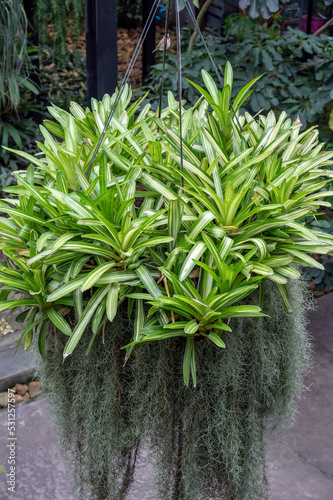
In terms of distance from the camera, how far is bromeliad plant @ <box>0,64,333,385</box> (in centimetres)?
95

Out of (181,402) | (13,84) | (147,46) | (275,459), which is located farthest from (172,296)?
(147,46)

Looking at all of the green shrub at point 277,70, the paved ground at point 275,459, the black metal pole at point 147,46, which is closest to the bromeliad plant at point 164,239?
the paved ground at point 275,459

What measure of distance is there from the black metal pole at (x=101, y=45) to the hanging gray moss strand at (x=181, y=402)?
1.81 m

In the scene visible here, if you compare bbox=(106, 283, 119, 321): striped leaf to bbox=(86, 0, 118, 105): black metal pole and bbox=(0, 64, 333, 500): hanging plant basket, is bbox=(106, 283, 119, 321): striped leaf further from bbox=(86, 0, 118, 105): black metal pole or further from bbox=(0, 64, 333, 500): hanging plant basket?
bbox=(86, 0, 118, 105): black metal pole

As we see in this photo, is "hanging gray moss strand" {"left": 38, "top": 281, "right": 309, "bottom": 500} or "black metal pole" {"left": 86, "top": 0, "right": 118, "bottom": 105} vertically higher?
"black metal pole" {"left": 86, "top": 0, "right": 118, "bottom": 105}

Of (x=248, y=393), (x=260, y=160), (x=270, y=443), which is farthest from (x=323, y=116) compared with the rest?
(x=248, y=393)

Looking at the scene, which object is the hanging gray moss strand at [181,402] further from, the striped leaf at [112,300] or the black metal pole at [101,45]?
the black metal pole at [101,45]

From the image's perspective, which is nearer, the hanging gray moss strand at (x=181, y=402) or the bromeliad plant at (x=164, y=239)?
the bromeliad plant at (x=164, y=239)

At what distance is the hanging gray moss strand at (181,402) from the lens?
105 cm

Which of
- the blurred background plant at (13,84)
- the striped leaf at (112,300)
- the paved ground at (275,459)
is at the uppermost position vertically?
the striped leaf at (112,300)

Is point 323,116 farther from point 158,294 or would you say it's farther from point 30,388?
point 158,294

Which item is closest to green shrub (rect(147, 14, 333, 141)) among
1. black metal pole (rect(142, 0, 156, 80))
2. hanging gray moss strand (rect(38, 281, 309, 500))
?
black metal pole (rect(142, 0, 156, 80))

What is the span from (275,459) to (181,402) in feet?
4.17

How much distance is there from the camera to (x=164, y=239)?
967 millimetres
